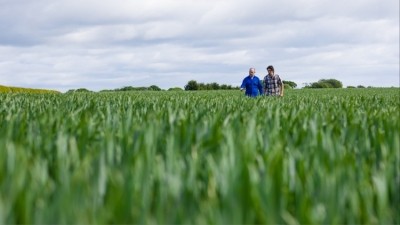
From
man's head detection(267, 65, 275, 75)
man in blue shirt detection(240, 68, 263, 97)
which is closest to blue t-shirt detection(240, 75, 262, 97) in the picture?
man in blue shirt detection(240, 68, 263, 97)

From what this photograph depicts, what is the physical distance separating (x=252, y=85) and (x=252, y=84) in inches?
1.4

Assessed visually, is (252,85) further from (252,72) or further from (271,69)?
(271,69)

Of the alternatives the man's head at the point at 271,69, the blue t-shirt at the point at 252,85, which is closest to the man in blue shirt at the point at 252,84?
the blue t-shirt at the point at 252,85

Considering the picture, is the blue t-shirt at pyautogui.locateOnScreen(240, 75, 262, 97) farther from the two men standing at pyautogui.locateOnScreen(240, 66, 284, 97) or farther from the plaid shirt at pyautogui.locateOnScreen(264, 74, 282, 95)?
the plaid shirt at pyautogui.locateOnScreen(264, 74, 282, 95)

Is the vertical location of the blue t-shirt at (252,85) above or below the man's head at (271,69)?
below

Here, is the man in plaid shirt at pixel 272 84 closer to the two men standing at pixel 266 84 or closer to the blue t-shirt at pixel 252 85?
the two men standing at pixel 266 84

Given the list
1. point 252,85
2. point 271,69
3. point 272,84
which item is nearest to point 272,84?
point 272,84

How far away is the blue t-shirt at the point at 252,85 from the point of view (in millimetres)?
18359

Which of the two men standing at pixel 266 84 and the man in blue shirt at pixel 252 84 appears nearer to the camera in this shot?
the two men standing at pixel 266 84

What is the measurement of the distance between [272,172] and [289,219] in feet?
1.57

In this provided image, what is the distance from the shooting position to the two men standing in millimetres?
17797

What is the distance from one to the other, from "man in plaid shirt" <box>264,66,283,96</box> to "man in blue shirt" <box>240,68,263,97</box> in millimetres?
398

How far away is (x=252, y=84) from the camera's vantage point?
18.5 meters

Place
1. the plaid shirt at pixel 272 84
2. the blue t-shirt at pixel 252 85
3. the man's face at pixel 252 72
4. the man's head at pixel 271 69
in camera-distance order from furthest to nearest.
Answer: the blue t-shirt at pixel 252 85 → the man's face at pixel 252 72 → the plaid shirt at pixel 272 84 → the man's head at pixel 271 69
